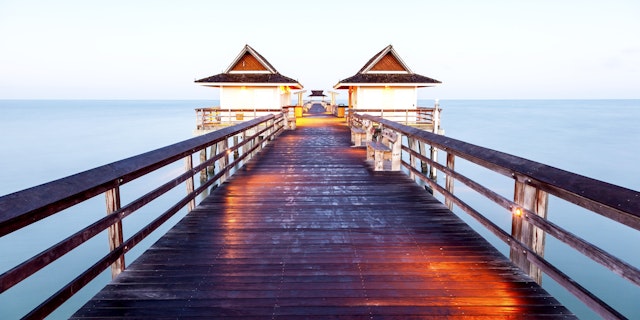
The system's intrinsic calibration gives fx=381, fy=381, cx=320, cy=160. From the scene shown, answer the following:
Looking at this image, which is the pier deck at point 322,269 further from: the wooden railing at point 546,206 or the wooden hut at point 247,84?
the wooden hut at point 247,84

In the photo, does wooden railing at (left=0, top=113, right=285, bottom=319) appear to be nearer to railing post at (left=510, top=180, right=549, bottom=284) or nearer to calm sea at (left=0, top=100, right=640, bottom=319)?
railing post at (left=510, top=180, right=549, bottom=284)

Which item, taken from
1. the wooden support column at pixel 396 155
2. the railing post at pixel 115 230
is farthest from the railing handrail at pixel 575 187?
the wooden support column at pixel 396 155

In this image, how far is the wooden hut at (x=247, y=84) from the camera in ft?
81.1

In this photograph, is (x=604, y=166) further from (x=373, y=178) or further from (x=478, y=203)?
(x=373, y=178)

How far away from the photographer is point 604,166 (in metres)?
28.9

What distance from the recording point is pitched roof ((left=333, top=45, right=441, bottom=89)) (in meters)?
24.9

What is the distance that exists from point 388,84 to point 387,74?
7.39ft

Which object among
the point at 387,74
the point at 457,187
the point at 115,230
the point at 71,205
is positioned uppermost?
the point at 387,74

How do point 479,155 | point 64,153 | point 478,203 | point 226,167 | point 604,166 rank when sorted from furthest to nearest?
point 64,153 → point 604,166 → point 478,203 → point 226,167 → point 479,155

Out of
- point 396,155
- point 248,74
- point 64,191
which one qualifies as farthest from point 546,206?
point 248,74

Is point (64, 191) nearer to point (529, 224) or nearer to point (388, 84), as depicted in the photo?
point (529, 224)

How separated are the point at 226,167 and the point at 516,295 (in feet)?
18.3

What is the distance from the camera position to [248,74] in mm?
26469

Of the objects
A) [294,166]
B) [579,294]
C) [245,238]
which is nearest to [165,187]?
[245,238]
